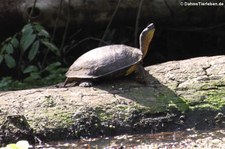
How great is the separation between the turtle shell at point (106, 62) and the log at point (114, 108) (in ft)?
0.42

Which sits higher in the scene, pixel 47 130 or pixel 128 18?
pixel 128 18

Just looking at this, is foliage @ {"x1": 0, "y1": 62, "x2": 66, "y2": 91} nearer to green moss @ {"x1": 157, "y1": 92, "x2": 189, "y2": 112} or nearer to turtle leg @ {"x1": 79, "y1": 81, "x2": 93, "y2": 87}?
turtle leg @ {"x1": 79, "y1": 81, "x2": 93, "y2": 87}

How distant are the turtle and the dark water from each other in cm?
69

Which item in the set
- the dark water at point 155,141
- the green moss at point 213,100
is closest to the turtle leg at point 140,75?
the green moss at point 213,100

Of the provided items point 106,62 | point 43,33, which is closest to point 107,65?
point 106,62

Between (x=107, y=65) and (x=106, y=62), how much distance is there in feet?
0.10

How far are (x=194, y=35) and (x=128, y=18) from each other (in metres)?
1.10

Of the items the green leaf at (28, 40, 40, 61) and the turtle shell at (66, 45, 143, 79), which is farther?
the green leaf at (28, 40, 40, 61)

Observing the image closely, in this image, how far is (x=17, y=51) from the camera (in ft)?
19.6

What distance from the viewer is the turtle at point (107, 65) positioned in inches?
147

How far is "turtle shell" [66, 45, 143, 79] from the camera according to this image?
3725 mm

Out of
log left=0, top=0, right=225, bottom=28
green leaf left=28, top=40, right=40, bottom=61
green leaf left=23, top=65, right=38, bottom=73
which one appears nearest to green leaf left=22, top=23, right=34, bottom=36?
green leaf left=28, top=40, right=40, bottom=61

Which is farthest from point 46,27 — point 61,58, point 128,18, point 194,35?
point 194,35

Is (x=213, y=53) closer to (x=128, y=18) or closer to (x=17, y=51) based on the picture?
(x=128, y=18)
